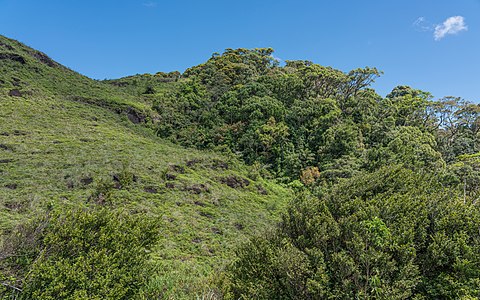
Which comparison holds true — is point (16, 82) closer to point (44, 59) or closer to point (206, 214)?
point (44, 59)

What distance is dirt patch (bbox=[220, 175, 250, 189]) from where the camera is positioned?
36688 mm

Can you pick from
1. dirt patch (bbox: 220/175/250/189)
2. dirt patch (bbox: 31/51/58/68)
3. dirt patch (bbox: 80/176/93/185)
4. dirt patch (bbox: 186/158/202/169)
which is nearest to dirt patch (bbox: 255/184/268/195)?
dirt patch (bbox: 220/175/250/189)

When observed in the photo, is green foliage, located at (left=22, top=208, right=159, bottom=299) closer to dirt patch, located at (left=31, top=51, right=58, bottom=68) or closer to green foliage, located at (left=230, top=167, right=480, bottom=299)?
green foliage, located at (left=230, top=167, right=480, bottom=299)

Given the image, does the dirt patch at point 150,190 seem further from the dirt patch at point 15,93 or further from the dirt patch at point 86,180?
the dirt patch at point 15,93

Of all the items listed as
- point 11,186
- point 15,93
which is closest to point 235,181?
point 11,186

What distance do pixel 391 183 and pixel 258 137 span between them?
109 ft

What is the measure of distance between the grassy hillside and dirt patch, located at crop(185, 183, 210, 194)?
14 cm

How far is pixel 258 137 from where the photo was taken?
1783 inches

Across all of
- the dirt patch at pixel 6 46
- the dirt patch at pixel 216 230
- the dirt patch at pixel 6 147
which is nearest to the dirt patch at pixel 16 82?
the dirt patch at pixel 6 46

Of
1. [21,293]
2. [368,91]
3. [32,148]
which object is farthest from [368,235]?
[368,91]

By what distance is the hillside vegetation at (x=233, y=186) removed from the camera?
8.55 m

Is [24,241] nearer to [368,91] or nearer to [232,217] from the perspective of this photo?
[232,217]

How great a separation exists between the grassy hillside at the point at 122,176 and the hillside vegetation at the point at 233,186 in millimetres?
190

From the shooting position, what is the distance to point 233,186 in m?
36.6
